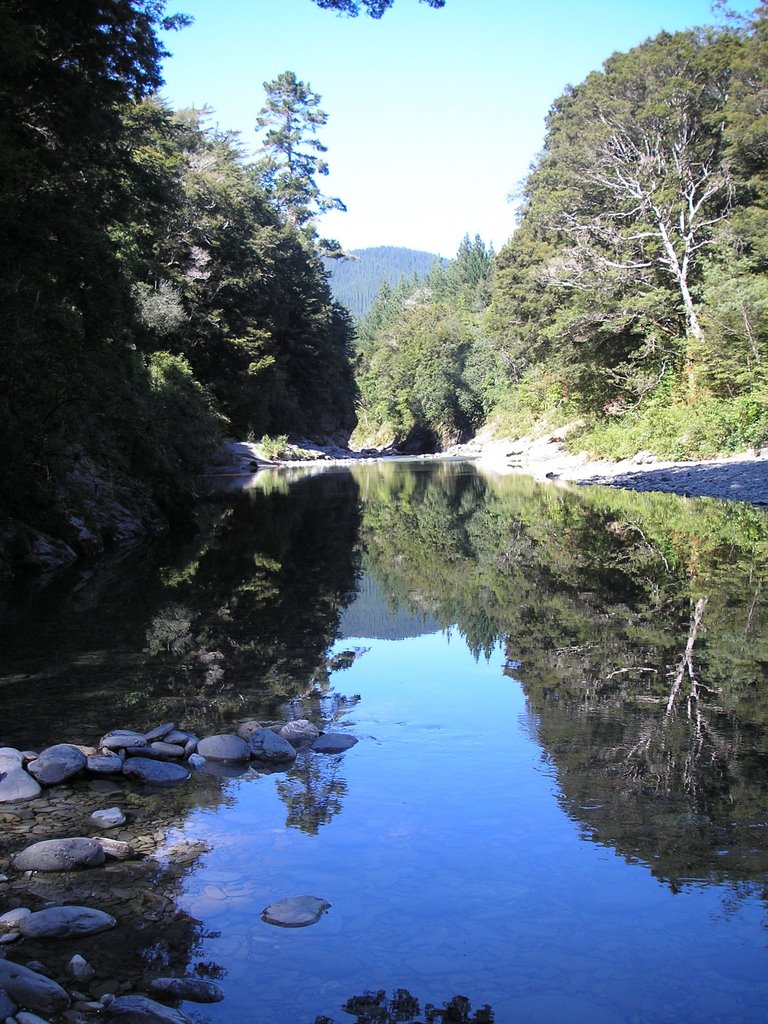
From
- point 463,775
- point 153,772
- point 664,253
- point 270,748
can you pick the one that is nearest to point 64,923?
point 153,772

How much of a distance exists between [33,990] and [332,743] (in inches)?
120

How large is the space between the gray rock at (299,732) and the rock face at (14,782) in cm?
166

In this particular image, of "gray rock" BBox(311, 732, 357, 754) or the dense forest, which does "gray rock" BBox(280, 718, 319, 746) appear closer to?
"gray rock" BBox(311, 732, 357, 754)

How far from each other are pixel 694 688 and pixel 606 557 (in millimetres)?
6650

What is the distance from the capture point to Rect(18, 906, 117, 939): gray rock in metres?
3.30

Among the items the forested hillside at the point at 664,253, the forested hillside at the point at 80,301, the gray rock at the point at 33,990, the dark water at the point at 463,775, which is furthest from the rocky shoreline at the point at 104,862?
the forested hillside at the point at 664,253

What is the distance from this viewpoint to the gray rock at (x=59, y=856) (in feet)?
12.8

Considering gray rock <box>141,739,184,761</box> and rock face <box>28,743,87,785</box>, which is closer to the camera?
rock face <box>28,743,87,785</box>

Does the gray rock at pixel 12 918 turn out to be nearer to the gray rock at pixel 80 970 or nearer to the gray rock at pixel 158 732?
the gray rock at pixel 80 970

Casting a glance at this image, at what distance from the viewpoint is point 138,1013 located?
110 inches

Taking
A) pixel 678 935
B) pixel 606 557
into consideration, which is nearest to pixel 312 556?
pixel 606 557

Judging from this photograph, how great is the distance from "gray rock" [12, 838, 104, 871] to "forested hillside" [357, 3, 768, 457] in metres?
23.2

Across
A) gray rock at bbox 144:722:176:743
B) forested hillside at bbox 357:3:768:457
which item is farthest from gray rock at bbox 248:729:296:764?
forested hillside at bbox 357:3:768:457

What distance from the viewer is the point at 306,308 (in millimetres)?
59969
